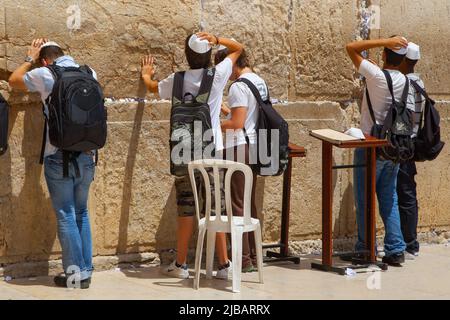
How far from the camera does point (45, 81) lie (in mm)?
6938

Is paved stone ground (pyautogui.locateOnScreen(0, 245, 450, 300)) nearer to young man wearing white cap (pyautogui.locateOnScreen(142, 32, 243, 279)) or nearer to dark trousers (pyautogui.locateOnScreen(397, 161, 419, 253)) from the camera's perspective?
young man wearing white cap (pyautogui.locateOnScreen(142, 32, 243, 279))

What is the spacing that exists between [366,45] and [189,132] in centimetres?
183

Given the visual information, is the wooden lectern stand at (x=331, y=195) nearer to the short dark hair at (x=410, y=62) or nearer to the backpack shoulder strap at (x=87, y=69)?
the short dark hair at (x=410, y=62)

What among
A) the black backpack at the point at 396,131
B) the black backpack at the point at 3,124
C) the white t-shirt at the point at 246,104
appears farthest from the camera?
the black backpack at the point at 396,131

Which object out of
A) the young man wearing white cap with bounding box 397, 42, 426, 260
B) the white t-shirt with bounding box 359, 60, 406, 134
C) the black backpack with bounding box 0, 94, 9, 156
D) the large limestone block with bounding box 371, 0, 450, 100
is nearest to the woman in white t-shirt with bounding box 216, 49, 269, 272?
the white t-shirt with bounding box 359, 60, 406, 134

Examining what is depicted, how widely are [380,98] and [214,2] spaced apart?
151cm

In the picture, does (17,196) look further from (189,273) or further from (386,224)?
(386,224)

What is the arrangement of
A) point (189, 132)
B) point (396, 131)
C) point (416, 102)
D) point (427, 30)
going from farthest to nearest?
1. point (427, 30)
2. point (416, 102)
3. point (396, 131)
4. point (189, 132)

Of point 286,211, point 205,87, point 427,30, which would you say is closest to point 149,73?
point 205,87

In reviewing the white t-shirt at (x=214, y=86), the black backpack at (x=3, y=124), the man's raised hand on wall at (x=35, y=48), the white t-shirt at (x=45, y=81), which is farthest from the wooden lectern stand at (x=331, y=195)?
the black backpack at (x=3, y=124)

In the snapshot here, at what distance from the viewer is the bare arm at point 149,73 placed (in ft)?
25.3

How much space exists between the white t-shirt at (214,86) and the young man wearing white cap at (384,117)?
50.2 inches

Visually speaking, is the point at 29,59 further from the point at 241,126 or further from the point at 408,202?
the point at 408,202

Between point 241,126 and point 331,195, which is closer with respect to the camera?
point 241,126
